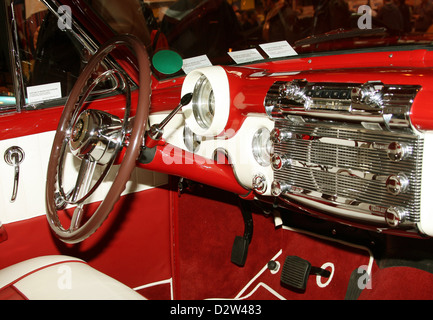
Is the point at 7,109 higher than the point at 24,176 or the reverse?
higher

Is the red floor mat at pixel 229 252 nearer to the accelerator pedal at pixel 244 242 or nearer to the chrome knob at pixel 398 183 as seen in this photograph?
the accelerator pedal at pixel 244 242

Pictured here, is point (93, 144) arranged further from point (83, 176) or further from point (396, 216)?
point (396, 216)

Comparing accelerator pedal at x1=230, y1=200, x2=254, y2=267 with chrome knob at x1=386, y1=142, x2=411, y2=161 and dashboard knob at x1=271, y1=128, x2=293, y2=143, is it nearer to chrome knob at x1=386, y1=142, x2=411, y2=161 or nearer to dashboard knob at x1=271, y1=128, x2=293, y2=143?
dashboard knob at x1=271, y1=128, x2=293, y2=143

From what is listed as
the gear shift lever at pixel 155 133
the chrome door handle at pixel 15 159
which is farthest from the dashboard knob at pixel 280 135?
the chrome door handle at pixel 15 159

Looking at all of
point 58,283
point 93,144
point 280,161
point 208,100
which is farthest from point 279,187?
point 58,283

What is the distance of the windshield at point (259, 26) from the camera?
1271mm

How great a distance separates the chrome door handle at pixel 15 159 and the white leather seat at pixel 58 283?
1.13 ft

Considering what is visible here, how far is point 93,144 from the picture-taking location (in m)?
1.33

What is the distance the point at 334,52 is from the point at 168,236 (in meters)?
1.24

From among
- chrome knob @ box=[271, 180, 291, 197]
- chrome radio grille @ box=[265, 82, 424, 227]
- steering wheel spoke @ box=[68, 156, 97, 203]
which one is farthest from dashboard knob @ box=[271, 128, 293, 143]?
steering wheel spoke @ box=[68, 156, 97, 203]
